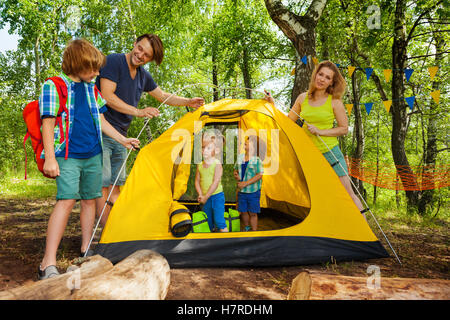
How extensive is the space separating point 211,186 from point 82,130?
136 cm

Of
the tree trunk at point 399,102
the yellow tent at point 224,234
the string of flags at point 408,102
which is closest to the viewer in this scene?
the yellow tent at point 224,234

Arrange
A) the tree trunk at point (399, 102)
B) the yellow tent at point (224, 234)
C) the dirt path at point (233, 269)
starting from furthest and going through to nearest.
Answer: the tree trunk at point (399, 102), the yellow tent at point (224, 234), the dirt path at point (233, 269)

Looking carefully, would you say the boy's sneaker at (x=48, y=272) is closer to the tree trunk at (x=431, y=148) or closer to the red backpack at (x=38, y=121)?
the red backpack at (x=38, y=121)

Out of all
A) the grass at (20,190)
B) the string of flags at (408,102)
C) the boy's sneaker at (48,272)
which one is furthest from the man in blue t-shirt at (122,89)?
the grass at (20,190)

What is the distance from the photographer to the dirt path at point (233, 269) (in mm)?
1922

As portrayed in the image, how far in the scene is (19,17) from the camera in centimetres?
1195

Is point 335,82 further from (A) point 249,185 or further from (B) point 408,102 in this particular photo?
(B) point 408,102

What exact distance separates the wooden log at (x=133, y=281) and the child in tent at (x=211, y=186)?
4.14 ft

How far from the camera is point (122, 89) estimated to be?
2588mm

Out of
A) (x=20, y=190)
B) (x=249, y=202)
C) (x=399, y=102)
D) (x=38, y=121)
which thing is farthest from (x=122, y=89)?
(x=20, y=190)

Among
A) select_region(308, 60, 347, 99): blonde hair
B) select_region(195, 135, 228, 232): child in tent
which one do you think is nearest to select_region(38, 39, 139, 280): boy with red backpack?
select_region(195, 135, 228, 232): child in tent

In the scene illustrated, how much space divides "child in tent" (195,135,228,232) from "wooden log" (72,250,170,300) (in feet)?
4.14

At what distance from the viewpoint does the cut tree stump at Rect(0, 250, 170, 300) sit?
3.85 ft
